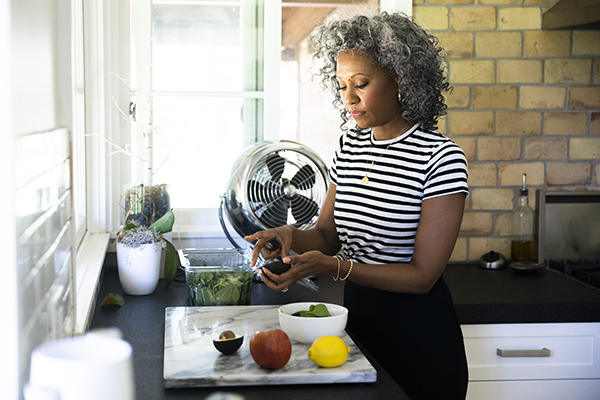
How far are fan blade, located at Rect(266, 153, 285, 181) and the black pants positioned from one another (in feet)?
1.95

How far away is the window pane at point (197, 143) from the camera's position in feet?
7.25

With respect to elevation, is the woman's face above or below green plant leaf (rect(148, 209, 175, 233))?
above

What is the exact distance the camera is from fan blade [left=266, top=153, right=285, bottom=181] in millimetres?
1828

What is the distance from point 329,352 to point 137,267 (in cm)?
79

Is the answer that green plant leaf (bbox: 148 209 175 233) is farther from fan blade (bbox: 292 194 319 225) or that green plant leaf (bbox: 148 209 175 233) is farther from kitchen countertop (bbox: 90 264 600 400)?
fan blade (bbox: 292 194 319 225)

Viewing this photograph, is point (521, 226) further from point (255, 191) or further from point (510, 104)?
point (255, 191)

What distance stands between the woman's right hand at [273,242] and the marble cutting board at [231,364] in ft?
0.55

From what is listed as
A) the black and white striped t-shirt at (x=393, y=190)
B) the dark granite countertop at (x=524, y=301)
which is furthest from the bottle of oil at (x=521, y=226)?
the black and white striped t-shirt at (x=393, y=190)

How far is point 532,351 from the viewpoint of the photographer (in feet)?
5.70

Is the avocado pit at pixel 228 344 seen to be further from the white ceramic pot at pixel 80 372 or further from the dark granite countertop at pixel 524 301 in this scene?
the dark granite countertop at pixel 524 301

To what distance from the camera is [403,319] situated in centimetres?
135

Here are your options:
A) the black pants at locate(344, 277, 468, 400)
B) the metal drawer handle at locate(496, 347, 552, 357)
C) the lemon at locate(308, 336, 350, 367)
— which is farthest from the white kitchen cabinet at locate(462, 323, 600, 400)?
the lemon at locate(308, 336, 350, 367)

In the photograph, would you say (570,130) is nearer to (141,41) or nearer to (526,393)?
(526,393)

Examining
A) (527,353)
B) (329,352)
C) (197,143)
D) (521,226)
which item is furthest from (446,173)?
(197,143)
